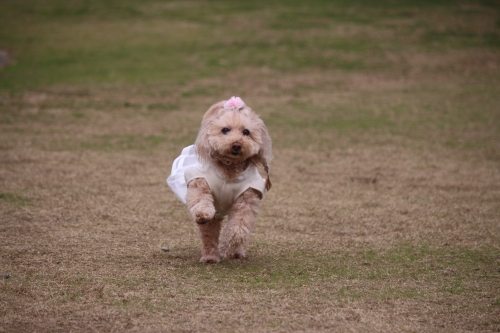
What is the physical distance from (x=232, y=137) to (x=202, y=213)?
517mm

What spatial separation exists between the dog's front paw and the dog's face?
35 centimetres

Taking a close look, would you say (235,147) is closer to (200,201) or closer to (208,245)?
(200,201)

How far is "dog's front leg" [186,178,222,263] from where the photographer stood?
420 cm

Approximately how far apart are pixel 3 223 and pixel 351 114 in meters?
6.89

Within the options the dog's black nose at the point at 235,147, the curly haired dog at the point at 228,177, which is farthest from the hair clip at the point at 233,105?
the dog's black nose at the point at 235,147

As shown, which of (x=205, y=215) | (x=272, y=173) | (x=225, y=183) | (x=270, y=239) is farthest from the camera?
(x=272, y=173)

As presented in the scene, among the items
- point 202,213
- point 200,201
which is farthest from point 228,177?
point 202,213

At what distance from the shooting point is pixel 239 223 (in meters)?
4.35

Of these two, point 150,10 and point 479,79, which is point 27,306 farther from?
point 150,10

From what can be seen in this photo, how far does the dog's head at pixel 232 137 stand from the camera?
4238mm

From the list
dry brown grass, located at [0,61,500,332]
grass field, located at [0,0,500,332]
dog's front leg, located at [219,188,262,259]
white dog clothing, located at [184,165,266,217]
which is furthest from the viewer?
white dog clothing, located at [184,165,266,217]

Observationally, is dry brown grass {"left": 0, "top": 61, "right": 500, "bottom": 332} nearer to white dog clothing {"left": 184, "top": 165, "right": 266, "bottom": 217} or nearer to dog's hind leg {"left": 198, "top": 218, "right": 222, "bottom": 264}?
dog's hind leg {"left": 198, "top": 218, "right": 222, "bottom": 264}

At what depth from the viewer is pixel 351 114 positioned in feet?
36.3

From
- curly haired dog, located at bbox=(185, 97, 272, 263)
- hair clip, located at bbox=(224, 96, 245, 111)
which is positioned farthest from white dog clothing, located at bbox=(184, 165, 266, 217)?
hair clip, located at bbox=(224, 96, 245, 111)
